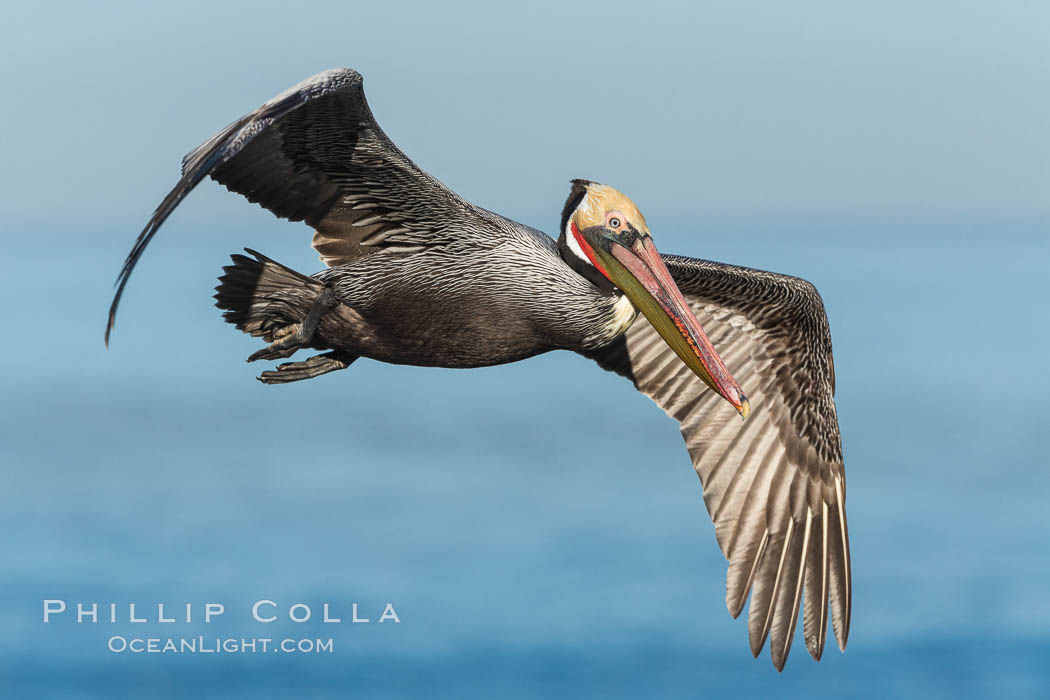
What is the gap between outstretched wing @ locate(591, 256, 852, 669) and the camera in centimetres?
855

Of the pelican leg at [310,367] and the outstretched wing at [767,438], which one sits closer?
the pelican leg at [310,367]

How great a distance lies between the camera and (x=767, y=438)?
8.94m

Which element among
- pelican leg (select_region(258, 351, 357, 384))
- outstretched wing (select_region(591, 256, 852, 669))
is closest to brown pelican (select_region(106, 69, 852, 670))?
pelican leg (select_region(258, 351, 357, 384))

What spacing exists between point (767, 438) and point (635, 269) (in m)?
2.46

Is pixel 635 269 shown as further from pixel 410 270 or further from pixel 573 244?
pixel 410 270

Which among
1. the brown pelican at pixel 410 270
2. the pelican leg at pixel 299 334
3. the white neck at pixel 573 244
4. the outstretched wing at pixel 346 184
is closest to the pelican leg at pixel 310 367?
the brown pelican at pixel 410 270

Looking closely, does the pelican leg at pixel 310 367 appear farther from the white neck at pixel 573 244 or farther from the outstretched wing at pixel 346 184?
the white neck at pixel 573 244

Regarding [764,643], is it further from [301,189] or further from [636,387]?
[301,189]

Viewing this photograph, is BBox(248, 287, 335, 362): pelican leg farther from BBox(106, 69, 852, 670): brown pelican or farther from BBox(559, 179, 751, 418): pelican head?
BBox(559, 179, 751, 418): pelican head

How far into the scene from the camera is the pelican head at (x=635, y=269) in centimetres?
688

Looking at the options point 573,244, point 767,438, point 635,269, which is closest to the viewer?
point 635,269

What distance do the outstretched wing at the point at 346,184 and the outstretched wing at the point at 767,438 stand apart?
197 cm

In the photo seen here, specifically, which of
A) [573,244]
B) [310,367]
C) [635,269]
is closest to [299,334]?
[310,367]

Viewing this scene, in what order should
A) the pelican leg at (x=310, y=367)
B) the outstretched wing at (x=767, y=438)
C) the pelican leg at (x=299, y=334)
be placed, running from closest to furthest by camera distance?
the pelican leg at (x=299, y=334), the pelican leg at (x=310, y=367), the outstretched wing at (x=767, y=438)
